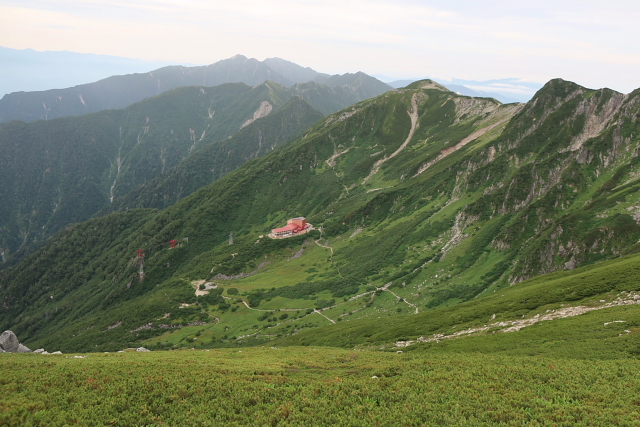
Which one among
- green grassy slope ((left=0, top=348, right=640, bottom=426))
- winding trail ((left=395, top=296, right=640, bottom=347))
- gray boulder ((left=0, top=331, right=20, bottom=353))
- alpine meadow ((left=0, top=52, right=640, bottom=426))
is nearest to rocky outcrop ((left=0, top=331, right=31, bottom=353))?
gray boulder ((left=0, top=331, right=20, bottom=353))

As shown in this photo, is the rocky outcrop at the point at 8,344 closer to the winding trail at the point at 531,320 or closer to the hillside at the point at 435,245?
the hillside at the point at 435,245

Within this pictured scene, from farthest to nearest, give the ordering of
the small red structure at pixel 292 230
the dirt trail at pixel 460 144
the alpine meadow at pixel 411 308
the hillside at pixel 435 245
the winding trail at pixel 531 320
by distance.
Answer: the dirt trail at pixel 460 144 < the small red structure at pixel 292 230 < the hillside at pixel 435 245 < the winding trail at pixel 531 320 < the alpine meadow at pixel 411 308

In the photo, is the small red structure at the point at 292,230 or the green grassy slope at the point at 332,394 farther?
the small red structure at the point at 292,230

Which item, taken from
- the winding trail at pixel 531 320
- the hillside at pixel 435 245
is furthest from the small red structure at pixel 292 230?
the winding trail at pixel 531 320

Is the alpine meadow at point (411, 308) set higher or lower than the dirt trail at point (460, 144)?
lower

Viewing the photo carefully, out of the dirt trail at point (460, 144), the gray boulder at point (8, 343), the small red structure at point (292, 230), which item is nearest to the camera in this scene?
the gray boulder at point (8, 343)

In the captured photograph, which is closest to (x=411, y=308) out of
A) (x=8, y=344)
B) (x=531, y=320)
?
(x=531, y=320)

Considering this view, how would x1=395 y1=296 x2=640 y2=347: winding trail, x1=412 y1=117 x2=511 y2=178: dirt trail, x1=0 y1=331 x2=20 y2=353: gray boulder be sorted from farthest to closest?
x1=412 y1=117 x2=511 y2=178: dirt trail → x1=0 y1=331 x2=20 y2=353: gray boulder → x1=395 y1=296 x2=640 y2=347: winding trail

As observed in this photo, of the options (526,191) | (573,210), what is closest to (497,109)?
(526,191)

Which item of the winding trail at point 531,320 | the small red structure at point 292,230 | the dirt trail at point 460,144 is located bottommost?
the small red structure at point 292,230

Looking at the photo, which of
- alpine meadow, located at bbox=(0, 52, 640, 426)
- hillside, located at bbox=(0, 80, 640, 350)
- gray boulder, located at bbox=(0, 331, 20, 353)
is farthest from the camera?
hillside, located at bbox=(0, 80, 640, 350)

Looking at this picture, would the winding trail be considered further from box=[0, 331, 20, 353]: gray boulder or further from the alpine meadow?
box=[0, 331, 20, 353]: gray boulder

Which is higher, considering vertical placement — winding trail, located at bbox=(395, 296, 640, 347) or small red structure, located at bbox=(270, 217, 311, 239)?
winding trail, located at bbox=(395, 296, 640, 347)

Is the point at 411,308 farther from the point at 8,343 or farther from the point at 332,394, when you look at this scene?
the point at 8,343
